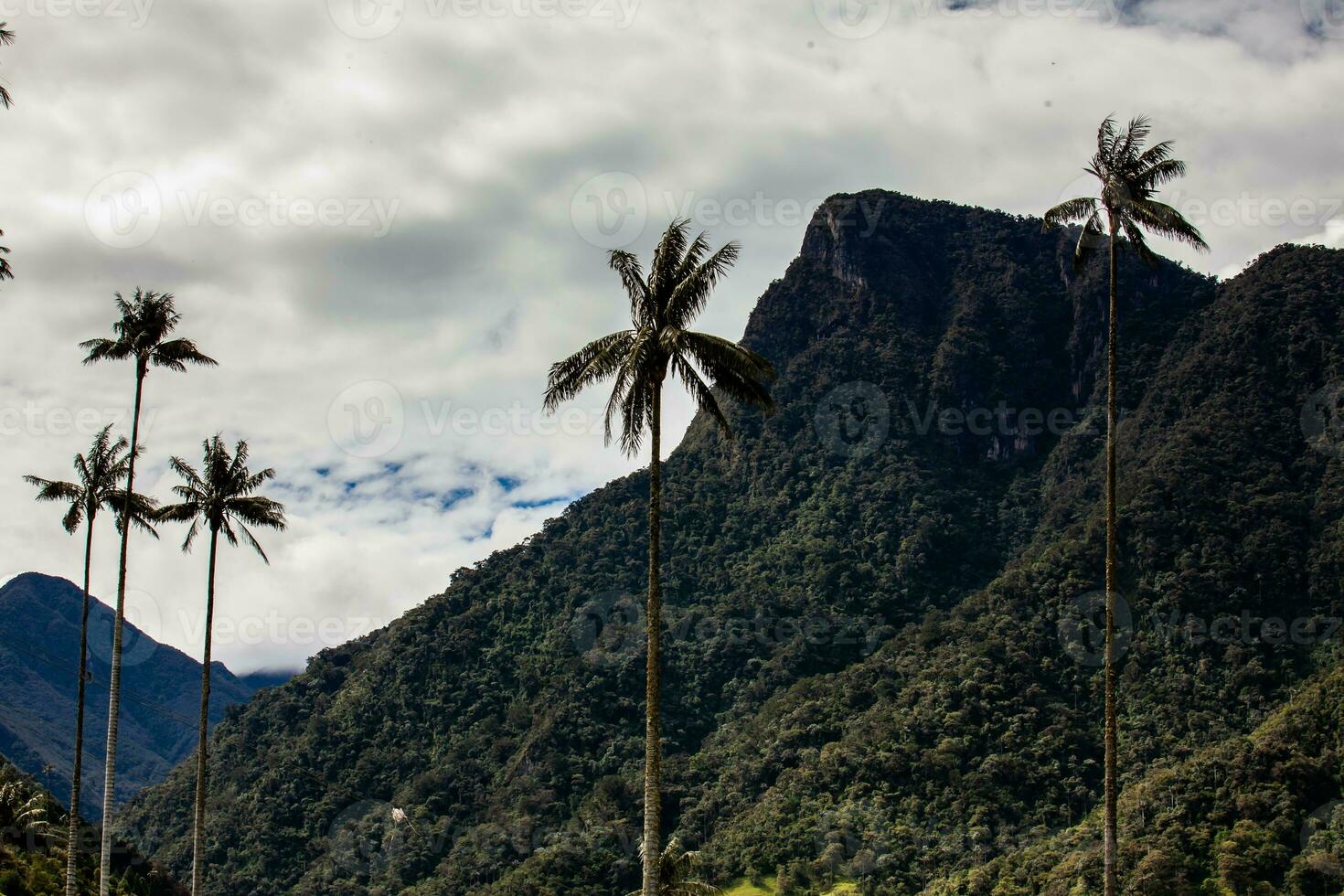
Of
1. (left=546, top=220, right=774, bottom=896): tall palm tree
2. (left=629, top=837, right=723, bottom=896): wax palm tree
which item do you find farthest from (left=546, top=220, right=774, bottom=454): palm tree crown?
(left=629, top=837, right=723, bottom=896): wax palm tree

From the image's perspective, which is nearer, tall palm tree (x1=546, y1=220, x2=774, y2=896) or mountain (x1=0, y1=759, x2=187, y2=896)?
tall palm tree (x1=546, y1=220, x2=774, y2=896)

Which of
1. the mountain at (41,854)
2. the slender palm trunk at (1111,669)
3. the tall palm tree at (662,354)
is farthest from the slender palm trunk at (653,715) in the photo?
the mountain at (41,854)

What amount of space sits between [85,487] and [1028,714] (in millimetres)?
121669

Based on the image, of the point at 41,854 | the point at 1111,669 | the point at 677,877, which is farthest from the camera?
the point at 41,854

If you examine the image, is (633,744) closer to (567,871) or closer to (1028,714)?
(567,871)

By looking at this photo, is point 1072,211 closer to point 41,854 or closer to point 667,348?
point 667,348

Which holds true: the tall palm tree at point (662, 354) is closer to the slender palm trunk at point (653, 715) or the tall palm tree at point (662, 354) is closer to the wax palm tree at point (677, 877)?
the slender palm trunk at point (653, 715)

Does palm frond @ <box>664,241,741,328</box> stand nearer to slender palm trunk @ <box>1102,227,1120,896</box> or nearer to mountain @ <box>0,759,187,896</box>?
slender palm trunk @ <box>1102,227,1120,896</box>

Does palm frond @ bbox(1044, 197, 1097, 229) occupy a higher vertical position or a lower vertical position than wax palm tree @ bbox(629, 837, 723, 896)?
higher

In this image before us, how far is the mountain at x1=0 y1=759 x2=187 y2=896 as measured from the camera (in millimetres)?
58625

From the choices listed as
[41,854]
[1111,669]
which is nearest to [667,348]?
[1111,669]

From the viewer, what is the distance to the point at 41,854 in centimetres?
6656

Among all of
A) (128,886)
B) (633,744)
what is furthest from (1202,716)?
(128,886)

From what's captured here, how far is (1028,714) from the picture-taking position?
15262 centimetres
